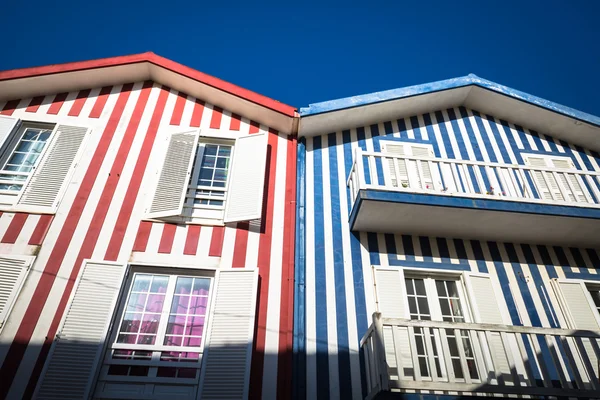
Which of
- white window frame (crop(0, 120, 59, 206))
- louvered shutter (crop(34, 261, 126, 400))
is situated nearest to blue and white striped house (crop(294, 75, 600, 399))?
louvered shutter (crop(34, 261, 126, 400))

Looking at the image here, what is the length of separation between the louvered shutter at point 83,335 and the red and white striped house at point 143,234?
0.06ft

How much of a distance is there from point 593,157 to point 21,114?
13841mm

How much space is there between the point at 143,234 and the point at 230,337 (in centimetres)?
254

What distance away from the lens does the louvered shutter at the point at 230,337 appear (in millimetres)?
6168

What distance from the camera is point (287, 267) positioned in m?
7.60

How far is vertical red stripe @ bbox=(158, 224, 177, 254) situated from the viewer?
750 centimetres

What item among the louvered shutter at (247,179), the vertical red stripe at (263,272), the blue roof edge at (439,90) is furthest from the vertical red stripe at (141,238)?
the blue roof edge at (439,90)

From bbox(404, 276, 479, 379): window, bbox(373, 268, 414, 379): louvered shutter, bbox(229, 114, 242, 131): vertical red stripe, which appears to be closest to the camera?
bbox(373, 268, 414, 379): louvered shutter

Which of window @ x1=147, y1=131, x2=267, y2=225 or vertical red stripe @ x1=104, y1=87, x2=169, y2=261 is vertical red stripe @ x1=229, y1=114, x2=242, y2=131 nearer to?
window @ x1=147, y1=131, x2=267, y2=225

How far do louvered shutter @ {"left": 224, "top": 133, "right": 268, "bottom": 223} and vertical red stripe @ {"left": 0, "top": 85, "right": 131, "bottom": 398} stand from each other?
2.68 metres

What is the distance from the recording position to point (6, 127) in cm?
875

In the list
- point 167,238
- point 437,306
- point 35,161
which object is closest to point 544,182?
point 437,306

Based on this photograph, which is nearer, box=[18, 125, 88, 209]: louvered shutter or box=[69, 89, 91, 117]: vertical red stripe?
box=[18, 125, 88, 209]: louvered shutter

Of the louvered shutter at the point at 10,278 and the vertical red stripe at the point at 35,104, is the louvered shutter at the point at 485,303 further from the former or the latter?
the vertical red stripe at the point at 35,104
